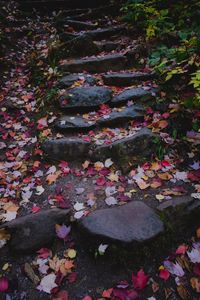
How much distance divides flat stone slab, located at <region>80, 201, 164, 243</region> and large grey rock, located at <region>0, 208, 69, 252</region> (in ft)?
1.04

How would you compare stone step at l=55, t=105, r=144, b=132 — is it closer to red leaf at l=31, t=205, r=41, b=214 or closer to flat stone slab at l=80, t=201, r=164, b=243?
red leaf at l=31, t=205, r=41, b=214

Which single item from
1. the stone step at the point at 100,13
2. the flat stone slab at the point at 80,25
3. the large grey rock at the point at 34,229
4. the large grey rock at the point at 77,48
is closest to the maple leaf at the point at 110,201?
the large grey rock at the point at 34,229

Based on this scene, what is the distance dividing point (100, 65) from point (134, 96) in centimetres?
142

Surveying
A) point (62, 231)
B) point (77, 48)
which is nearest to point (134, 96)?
point (77, 48)

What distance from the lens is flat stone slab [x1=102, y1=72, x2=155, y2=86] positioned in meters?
5.25

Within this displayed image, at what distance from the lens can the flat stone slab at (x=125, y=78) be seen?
5.25 meters

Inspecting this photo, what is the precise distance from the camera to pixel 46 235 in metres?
3.08

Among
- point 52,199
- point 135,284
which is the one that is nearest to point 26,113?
point 52,199

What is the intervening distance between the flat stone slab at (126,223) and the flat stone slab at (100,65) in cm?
345

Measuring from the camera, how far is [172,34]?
18.9 feet

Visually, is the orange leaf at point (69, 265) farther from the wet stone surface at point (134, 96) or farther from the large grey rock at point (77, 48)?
the large grey rock at point (77, 48)

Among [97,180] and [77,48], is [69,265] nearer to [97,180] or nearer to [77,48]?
[97,180]

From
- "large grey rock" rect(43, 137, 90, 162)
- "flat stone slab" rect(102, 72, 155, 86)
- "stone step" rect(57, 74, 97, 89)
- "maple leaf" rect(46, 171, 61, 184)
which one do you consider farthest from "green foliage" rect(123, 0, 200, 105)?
"maple leaf" rect(46, 171, 61, 184)

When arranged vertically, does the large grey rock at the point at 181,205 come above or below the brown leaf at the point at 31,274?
above
